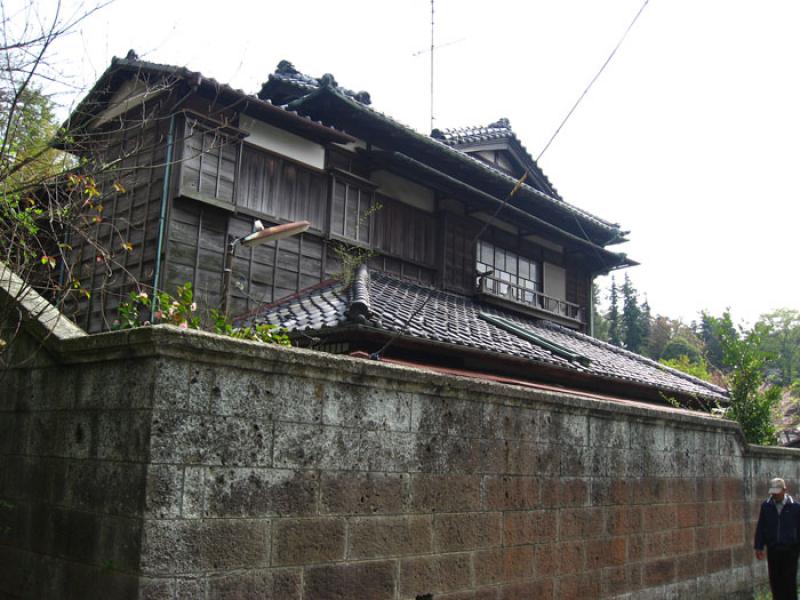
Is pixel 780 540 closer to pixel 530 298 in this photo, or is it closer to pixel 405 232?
pixel 405 232

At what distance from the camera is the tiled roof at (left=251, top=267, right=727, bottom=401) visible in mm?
9430

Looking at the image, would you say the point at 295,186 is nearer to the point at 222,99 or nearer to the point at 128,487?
the point at 222,99

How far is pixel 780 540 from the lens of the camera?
834cm

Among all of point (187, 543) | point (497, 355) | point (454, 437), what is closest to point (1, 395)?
point (187, 543)

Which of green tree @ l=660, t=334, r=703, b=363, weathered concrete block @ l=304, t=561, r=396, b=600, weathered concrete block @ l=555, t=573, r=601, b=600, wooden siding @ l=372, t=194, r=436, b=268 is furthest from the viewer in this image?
green tree @ l=660, t=334, r=703, b=363

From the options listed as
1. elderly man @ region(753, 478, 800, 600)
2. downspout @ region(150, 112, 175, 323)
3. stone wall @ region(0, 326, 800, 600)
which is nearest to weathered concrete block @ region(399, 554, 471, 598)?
stone wall @ region(0, 326, 800, 600)

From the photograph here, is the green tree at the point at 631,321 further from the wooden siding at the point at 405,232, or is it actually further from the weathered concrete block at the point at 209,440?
the weathered concrete block at the point at 209,440

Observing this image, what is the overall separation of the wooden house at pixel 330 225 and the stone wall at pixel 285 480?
Answer: 3384mm

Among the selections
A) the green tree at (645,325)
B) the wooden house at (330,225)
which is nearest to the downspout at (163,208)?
the wooden house at (330,225)

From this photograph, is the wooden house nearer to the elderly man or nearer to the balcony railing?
the balcony railing

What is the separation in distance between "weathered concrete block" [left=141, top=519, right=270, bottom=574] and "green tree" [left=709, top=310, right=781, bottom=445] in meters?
8.74

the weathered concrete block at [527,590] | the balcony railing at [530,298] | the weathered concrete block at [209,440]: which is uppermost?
the balcony railing at [530,298]

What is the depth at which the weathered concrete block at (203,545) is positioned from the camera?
134 inches

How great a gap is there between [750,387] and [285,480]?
28.5 feet
